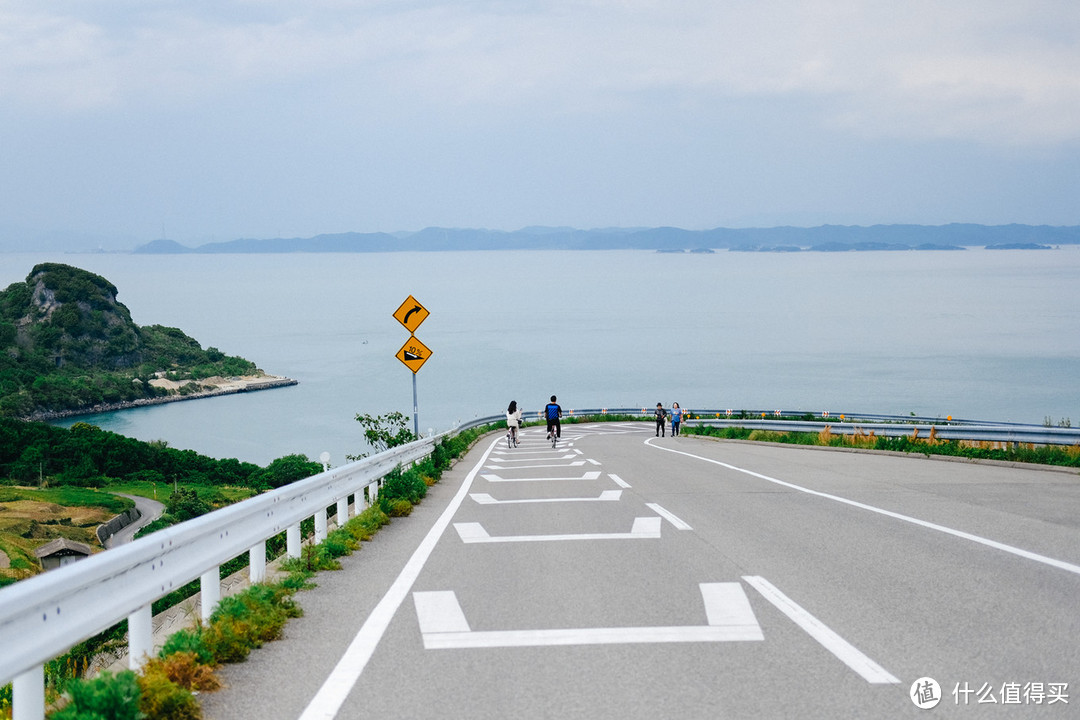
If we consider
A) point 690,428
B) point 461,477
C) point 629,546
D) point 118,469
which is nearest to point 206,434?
point 118,469

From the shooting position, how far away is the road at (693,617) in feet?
16.5

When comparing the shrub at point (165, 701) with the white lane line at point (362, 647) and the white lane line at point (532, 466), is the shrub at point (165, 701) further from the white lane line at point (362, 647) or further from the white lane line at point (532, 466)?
the white lane line at point (532, 466)

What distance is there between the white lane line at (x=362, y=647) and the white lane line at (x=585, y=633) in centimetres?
32

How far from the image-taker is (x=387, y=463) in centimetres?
1456

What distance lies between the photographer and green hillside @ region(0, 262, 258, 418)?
166 m

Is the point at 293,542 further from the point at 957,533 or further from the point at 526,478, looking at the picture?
the point at 526,478

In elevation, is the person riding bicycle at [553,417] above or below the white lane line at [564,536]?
above

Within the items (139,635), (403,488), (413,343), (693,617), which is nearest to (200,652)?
(139,635)

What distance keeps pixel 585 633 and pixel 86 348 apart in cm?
20106

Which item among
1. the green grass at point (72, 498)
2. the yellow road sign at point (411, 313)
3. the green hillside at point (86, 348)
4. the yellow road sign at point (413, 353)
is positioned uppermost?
the green hillside at point (86, 348)

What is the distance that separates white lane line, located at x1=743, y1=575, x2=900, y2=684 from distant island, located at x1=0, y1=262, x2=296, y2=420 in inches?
5978

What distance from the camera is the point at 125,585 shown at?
528 cm

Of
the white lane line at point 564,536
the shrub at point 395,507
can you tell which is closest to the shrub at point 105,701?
the white lane line at point 564,536

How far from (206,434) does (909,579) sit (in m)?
132
